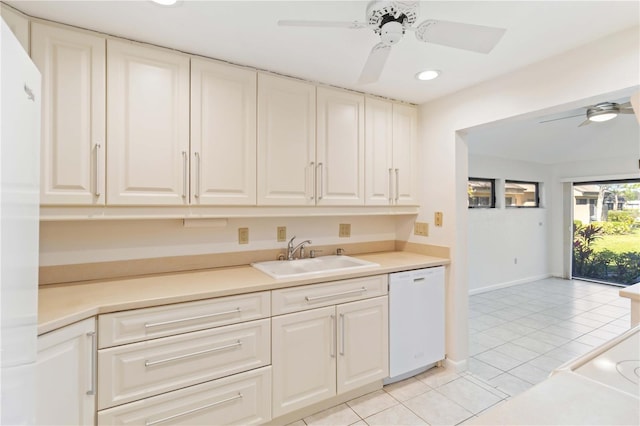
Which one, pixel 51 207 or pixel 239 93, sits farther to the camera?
pixel 239 93

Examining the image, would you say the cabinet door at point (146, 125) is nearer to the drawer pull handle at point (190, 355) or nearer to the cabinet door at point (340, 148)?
the drawer pull handle at point (190, 355)

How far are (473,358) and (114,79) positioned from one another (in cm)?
333

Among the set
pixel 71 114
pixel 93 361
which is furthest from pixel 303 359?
pixel 71 114

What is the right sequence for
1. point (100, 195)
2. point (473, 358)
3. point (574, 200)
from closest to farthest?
1. point (100, 195)
2. point (473, 358)
3. point (574, 200)

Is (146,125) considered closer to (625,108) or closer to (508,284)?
(625,108)

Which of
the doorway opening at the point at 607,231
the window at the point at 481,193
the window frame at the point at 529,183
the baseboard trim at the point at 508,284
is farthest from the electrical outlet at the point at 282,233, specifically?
the doorway opening at the point at 607,231

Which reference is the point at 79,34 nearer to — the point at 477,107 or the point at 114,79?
the point at 114,79

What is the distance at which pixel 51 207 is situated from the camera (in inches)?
60.4

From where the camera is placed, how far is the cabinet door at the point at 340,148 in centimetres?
231

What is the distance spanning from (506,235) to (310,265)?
3990 millimetres

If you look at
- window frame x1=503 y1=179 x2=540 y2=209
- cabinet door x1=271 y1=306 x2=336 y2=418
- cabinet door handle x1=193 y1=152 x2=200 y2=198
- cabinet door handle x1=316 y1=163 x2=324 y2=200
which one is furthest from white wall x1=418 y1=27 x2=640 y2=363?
window frame x1=503 y1=179 x2=540 y2=209

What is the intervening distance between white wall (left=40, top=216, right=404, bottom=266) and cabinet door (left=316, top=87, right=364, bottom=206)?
1.23ft

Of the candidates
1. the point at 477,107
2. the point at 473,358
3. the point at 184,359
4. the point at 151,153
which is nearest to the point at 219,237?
the point at 151,153

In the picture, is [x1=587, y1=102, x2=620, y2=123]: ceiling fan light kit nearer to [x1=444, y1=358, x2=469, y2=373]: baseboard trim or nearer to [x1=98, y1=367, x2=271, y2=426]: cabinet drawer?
[x1=444, y1=358, x2=469, y2=373]: baseboard trim
